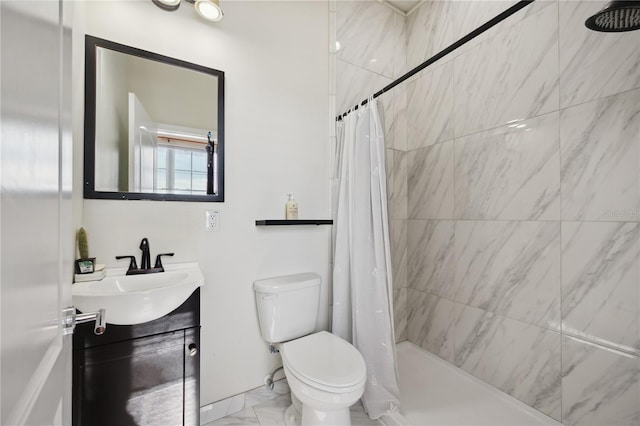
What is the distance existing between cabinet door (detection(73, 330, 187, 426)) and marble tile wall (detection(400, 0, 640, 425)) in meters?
1.83

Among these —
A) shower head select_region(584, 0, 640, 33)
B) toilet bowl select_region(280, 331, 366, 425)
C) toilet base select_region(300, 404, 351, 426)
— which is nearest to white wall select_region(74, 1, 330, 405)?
toilet bowl select_region(280, 331, 366, 425)

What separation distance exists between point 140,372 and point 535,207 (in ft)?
7.12

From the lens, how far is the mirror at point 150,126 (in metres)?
1.27

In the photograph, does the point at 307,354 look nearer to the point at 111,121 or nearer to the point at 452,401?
the point at 452,401

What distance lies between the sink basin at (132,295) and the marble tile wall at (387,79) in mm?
1543

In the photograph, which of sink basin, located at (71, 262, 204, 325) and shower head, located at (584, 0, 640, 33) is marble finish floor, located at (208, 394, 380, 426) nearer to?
sink basin, located at (71, 262, 204, 325)

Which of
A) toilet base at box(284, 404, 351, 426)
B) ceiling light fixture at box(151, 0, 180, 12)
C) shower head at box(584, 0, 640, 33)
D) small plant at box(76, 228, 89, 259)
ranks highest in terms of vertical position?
ceiling light fixture at box(151, 0, 180, 12)

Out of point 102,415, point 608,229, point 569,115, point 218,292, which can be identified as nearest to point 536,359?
point 608,229

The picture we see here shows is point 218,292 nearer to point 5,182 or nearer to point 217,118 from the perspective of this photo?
point 217,118

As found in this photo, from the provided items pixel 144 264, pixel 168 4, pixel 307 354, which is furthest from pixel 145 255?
pixel 168 4

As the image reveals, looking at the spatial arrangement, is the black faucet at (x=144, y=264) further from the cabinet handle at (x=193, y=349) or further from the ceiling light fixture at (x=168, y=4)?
the ceiling light fixture at (x=168, y=4)

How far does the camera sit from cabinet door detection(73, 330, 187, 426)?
3.31 ft

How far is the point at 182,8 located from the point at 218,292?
1.61 m

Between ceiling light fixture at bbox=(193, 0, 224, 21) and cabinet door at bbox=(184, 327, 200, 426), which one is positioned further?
ceiling light fixture at bbox=(193, 0, 224, 21)
